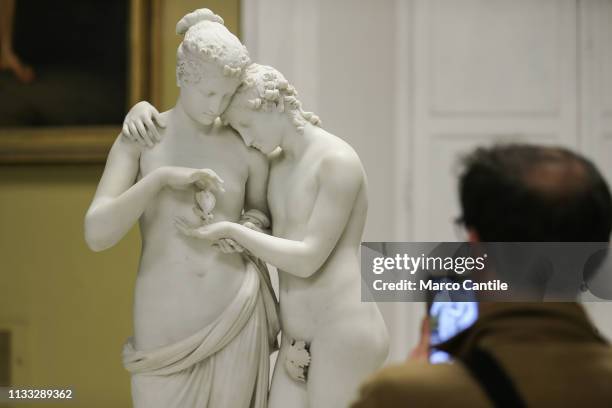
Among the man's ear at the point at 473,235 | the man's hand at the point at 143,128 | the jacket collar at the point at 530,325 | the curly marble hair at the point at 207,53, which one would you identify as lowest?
the jacket collar at the point at 530,325

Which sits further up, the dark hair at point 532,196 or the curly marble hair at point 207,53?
the curly marble hair at point 207,53

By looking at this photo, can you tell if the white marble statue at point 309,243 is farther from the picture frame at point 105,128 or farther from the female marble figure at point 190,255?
the picture frame at point 105,128

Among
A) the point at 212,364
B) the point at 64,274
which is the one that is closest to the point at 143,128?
the point at 212,364

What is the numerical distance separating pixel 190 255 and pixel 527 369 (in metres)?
1.56

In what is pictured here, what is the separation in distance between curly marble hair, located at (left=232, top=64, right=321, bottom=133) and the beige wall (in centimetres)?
189

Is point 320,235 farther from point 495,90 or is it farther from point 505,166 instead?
point 495,90

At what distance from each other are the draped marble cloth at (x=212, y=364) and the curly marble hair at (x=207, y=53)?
0.65m

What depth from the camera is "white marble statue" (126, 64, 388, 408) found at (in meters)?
2.67

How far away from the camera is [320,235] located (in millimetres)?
2658

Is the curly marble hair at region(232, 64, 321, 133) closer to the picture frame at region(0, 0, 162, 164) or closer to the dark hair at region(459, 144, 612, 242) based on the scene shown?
the dark hair at region(459, 144, 612, 242)

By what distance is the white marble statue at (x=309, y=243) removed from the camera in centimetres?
267

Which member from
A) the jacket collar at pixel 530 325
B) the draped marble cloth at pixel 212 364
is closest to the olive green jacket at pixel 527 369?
the jacket collar at pixel 530 325

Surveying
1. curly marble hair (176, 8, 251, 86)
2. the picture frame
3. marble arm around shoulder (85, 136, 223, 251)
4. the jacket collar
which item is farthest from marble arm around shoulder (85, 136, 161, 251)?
the picture frame

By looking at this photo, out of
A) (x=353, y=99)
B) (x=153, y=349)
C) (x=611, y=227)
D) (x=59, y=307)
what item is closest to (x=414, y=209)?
(x=353, y=99)
